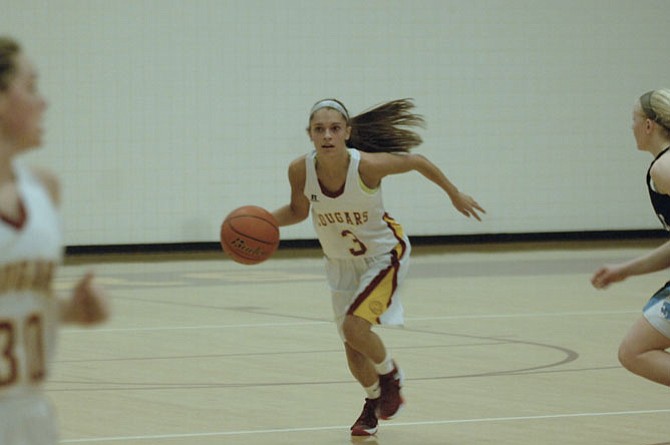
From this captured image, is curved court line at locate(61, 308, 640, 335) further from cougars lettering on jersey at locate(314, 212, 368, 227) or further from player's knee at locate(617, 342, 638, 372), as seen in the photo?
player's knee at locate(617, 342, 638, 372)

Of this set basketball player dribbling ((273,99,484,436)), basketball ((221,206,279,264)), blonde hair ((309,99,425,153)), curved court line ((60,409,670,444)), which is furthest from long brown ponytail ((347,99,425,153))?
curved court line ((60,409,670,444))

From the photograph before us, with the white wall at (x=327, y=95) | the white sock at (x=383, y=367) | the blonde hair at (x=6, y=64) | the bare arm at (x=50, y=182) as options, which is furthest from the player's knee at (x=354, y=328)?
the white wall at (x=327, y=95)

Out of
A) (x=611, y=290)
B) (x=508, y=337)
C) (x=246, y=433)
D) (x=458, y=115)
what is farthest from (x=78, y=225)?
(x=246, y=433)

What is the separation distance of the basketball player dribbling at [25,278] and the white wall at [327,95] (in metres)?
11.6

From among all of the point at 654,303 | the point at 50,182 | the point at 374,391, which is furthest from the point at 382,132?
the point at 50,182

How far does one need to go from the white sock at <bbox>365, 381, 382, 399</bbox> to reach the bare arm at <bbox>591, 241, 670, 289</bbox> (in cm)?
181

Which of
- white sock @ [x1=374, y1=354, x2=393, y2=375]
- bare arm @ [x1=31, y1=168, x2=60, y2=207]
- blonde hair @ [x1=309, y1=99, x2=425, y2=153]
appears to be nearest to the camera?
bare arm @ [x1=31, y1=168, x2=60, y2=207]

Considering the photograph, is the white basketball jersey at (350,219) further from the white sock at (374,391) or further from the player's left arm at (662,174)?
the player's left arm at (662,174)

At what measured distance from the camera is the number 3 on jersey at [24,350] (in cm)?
262

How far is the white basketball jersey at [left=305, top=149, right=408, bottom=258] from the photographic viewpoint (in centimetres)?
583

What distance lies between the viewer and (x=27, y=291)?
2.67 metres

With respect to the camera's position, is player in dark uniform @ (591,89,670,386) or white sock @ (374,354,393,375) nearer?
player in dark uniform @ (591,89,670,386)

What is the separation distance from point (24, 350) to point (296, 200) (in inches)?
135

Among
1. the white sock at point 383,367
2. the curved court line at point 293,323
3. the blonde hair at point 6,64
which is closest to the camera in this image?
the blonde hair at point 6,64
